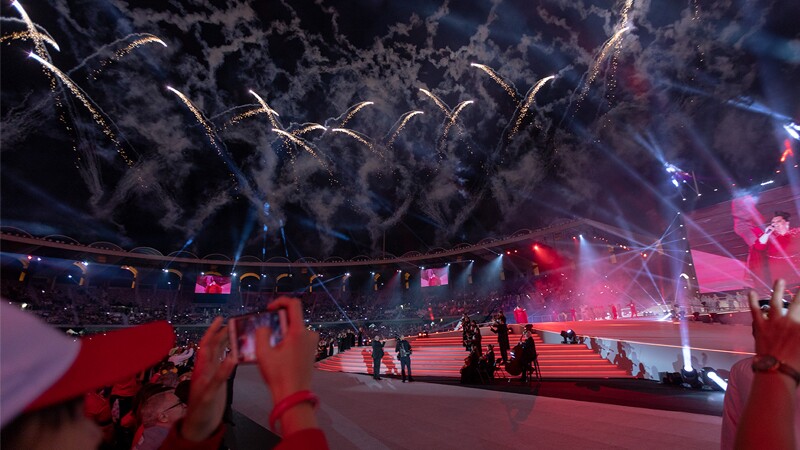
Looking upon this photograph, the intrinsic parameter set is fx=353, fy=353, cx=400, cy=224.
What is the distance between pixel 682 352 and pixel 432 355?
1027 centimetres

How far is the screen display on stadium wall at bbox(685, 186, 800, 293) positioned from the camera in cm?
1647

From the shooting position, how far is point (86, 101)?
2891 centimetres

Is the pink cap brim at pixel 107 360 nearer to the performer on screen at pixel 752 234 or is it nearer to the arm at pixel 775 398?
the arm at pixel 775 398

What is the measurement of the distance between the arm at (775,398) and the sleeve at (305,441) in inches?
53.8

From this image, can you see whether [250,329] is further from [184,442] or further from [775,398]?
[775,398]

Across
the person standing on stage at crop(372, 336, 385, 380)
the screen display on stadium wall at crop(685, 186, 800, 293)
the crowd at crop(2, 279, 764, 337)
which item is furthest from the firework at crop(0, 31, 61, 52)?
the screen display on stadium wall at crop(685, 186, 800, 293)

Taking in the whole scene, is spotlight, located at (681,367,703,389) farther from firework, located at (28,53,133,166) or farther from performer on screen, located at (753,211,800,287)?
firework, located at (28,53,133,166)

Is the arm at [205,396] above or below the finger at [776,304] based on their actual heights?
below

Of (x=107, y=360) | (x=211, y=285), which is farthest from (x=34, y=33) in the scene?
(x=211, y=285)

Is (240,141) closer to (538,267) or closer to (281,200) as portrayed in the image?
(281,200)

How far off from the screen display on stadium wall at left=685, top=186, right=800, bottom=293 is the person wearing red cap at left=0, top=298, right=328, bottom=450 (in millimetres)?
22476

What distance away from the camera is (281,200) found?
46.7m

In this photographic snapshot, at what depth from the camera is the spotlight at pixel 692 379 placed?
348 inches

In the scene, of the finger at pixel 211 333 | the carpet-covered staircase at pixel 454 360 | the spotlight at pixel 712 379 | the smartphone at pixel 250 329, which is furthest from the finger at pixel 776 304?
the carpet-covered staircase at pixel 454 360
